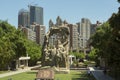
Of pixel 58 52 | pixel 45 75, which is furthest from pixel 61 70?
pixel 45 75

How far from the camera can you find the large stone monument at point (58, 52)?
59.7 meters

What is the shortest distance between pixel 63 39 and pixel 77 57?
89.8 meters

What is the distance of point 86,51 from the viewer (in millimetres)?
191375

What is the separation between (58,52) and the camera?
59.3m

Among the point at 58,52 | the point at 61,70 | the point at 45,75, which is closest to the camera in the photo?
the point at 45,75

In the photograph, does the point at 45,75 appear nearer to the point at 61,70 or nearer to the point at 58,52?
the point at 61,70

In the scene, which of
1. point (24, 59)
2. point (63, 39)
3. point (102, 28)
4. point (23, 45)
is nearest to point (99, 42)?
point (102, 28)

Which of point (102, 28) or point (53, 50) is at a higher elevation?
point (102, 28)

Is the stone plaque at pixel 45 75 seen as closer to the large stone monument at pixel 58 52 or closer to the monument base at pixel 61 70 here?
the monument base at pixel 61 70

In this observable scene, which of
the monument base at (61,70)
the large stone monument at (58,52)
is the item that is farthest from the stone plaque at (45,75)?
the large stone monument at (58,52)

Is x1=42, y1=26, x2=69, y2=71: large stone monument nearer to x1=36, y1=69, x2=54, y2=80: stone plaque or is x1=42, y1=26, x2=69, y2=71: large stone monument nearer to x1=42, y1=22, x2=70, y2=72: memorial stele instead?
x1=42, y1=22, x2=70, y2=72: memorial stele

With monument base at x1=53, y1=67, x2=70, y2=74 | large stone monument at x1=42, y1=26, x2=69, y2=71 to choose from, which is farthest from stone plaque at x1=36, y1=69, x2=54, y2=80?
large stone monument at x1=42, y1=26, x2=69, y2=71

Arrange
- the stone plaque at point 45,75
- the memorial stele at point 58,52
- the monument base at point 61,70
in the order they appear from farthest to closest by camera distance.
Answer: the memorial stele at point 58,52 < the monument base at point 61,70 < the stone plaque at point 45,75

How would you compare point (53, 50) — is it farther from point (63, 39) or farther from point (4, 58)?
point (4, 58)
